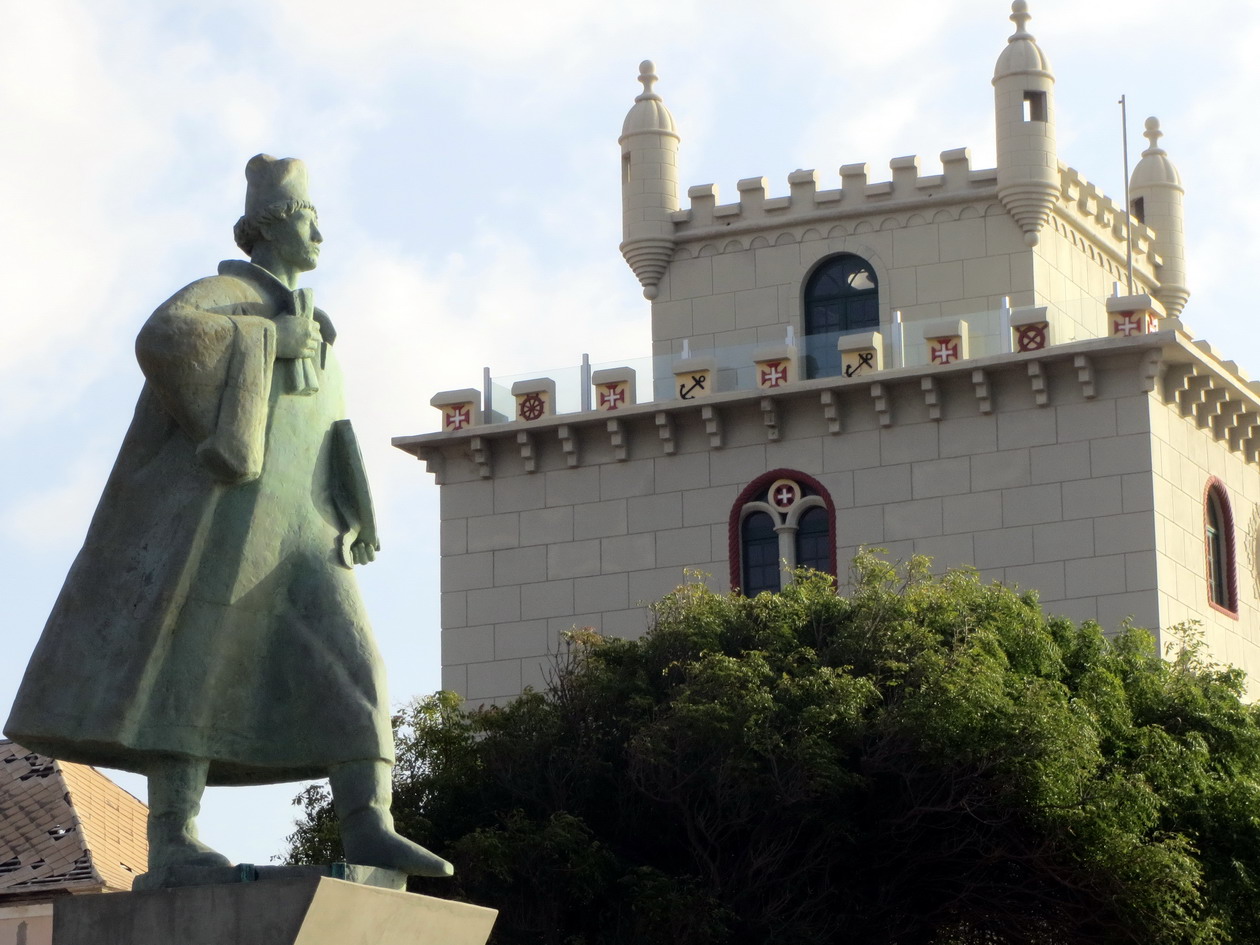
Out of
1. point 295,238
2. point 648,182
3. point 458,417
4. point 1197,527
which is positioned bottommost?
point 295,238

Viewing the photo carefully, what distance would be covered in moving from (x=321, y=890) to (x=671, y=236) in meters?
36.1

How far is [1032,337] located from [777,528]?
486 cm

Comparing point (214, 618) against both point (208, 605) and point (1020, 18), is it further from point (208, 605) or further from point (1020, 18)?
point (1020, 18)

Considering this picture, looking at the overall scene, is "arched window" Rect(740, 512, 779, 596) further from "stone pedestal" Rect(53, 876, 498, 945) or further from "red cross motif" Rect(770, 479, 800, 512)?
"stone pedestal" Rect(53, 876, 498, 945)

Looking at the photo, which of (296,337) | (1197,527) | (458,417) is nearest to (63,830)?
(458,417)

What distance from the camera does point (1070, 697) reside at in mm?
29344

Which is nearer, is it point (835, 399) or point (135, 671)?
point (135, 671)


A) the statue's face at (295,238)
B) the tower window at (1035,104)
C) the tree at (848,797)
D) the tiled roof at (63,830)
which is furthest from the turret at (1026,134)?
the statue's face at (295,238)

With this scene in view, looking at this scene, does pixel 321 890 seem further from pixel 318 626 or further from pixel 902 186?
pixel 902 186

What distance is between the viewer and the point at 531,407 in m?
42.3

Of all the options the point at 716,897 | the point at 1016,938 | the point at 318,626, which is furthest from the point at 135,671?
the point at 1016,938

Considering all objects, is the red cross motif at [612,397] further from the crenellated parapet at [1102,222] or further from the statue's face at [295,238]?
the statue's face at [295,238]

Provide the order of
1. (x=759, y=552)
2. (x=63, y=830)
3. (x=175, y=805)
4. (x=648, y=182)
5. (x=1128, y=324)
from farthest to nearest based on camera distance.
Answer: (x=648, y=182) < (x=63, y=830) < (x=759, y=552) < (x=1128, y=324) < (x=175, y=805)

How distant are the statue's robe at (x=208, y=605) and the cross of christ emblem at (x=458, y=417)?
109ft
